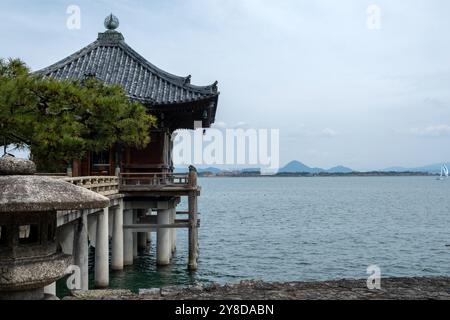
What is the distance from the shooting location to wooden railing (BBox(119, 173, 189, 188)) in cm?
2200

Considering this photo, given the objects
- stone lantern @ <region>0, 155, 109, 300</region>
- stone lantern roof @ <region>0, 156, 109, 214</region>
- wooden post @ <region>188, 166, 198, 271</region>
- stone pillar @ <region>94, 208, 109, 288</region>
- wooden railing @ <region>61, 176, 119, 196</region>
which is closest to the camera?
stone lantern roof @ <region>0, 156, 109, 214</region>

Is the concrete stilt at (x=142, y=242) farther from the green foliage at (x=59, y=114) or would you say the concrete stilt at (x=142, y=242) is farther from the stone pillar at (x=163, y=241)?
the green foliage at (x=59, y=114)

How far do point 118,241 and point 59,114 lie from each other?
8.53 metres

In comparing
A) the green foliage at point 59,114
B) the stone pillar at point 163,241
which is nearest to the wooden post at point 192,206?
the stone pillar at point 163,241

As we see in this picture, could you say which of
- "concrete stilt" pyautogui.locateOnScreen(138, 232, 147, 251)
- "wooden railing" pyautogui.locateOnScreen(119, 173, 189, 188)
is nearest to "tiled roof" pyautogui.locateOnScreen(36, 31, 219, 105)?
"wooden railing" pyautogui.locateOnScreen(119, 173, 189, 188)

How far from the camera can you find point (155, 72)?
2678cm

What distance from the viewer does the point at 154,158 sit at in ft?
76.0

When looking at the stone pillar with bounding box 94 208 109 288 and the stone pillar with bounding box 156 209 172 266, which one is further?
the stone pillar with bounding box 156 209 172 266

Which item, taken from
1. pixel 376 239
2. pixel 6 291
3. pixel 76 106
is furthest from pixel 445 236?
pixel 6 291

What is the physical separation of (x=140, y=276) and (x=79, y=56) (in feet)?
41.1

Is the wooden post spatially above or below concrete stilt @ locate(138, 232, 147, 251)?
above

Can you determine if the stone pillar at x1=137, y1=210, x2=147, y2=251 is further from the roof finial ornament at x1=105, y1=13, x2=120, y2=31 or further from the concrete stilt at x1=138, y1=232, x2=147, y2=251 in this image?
the roof finial ornament at x1=105, y1=13, x2=120, y2=31

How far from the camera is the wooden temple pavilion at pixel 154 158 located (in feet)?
72.3
